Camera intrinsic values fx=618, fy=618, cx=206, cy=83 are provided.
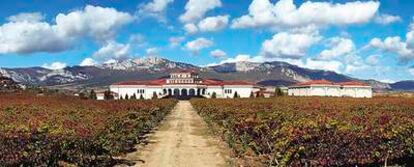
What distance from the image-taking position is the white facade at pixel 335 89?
495ft

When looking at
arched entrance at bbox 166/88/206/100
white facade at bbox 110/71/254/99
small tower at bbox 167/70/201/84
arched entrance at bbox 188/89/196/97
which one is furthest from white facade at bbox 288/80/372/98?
small tower at bbox 167/70/201/84

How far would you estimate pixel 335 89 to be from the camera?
152750 millimetres

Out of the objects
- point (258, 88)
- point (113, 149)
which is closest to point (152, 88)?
point (258, 88)

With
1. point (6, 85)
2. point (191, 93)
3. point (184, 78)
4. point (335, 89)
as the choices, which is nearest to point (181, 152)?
point (6, 85)

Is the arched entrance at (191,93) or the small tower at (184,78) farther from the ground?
the small tower at (184,78)

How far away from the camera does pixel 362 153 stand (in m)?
12.8

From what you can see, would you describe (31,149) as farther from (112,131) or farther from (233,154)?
(233,154)

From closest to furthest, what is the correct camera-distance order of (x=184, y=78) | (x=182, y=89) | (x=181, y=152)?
(x=181, y=152), (x=182, y=89), (x=184, y=78)

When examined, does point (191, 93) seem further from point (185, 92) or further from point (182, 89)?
point (182, 89)

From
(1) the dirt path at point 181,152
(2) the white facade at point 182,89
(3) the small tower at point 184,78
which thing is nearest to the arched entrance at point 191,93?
(2) the white facade at point 182,89

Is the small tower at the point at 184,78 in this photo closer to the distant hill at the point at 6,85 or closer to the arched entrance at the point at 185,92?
the arched entrance at the point at 185,92

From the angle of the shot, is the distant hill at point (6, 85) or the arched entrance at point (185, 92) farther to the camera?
the arched entrance at point (185, 92)

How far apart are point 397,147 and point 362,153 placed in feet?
2.32

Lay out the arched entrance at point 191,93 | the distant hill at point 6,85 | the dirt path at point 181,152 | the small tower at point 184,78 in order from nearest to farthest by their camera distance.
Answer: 1. the dirt path at point 181,152
2. the distant hill at point 6,85
3. the arched entrance at point 191,93
4. the small tower at point 184,78
